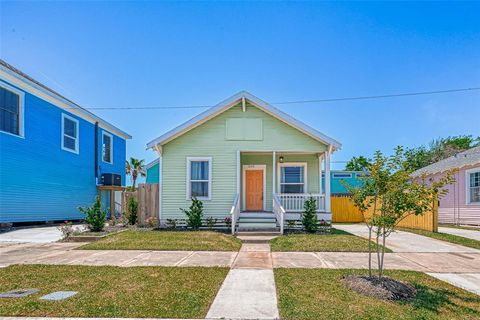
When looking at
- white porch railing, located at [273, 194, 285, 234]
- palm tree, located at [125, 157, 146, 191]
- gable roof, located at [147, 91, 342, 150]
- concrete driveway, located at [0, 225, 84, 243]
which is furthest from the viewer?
palm tree, located at [125, 157, 146, 191]

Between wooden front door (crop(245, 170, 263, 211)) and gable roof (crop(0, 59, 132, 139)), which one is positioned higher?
gable roof (crop(0, 59, 132, 139))

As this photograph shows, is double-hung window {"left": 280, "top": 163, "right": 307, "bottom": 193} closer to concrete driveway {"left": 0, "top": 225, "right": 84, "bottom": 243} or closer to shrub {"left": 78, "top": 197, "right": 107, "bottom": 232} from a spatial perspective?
shrub {"left": 78, "top": 197, "right": 107, "bottom": 232}

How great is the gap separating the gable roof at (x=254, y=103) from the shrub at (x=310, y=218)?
2775 mm

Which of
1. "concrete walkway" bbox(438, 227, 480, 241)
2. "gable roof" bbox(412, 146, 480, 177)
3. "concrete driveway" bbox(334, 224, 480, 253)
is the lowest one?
"concrete walkway" bbox(438, 227, 480, 241)

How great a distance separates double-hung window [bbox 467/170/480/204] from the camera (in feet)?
55.0

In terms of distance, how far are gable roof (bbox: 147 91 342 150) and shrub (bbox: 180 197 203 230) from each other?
2.99m

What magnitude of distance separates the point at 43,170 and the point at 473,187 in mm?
22439

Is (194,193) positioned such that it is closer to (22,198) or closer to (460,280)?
(22,198)

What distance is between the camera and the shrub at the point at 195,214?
12.6m

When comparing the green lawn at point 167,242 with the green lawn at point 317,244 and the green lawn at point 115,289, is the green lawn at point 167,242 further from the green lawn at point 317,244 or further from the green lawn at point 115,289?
the green lawn at point 115,289

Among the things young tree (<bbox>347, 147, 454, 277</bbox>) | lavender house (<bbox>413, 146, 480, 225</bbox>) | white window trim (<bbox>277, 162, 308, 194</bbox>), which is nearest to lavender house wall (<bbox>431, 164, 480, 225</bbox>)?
lavender house (<bbox>413, 146, 480, 225</bbox>)

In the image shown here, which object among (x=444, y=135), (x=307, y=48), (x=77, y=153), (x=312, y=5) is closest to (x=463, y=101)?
(x=307, y=48)

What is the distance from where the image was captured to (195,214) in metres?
12.7

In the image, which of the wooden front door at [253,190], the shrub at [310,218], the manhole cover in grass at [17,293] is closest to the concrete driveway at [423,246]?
the shrub at [310,218]
